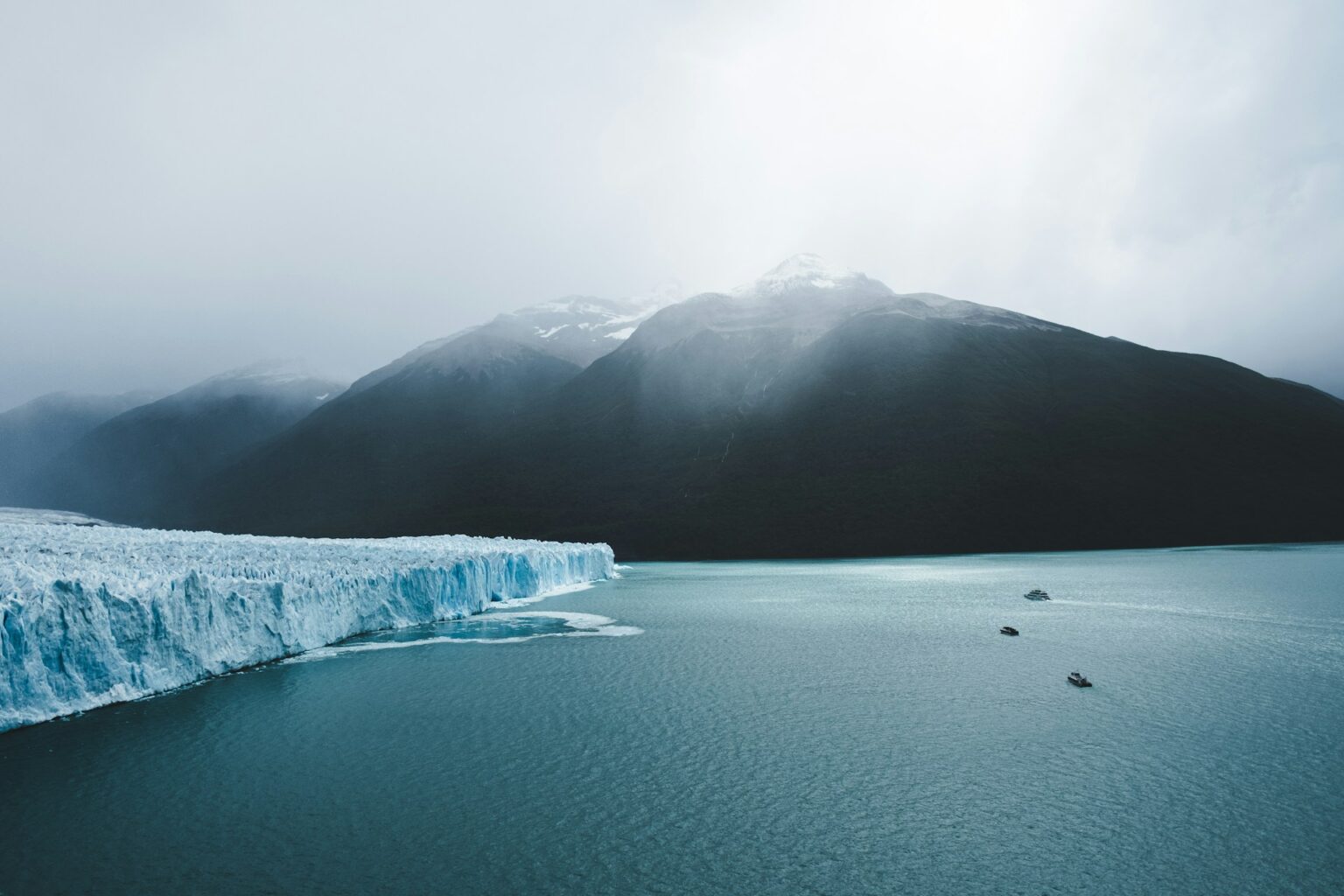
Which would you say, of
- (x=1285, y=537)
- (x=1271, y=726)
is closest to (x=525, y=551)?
(x=1271, y=726)

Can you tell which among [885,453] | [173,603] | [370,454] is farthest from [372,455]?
[173,603]

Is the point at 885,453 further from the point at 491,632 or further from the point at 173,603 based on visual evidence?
the point at 173,603

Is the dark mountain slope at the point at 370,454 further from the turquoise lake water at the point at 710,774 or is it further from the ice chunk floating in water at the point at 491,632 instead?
the turquoise lake water at the point at 710,774

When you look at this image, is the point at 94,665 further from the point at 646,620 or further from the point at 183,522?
the point at 183,522

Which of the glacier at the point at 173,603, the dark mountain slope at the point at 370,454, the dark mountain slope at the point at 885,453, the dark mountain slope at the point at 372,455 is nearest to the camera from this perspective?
the glacier at the point at 173,603

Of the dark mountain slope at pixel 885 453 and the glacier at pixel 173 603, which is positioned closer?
the glacier at pixel 173 603

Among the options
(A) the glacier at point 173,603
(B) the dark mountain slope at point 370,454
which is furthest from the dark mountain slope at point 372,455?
(A) the glacier at point 173,603

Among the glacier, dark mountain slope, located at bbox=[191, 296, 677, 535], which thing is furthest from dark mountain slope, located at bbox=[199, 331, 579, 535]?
the glacier
